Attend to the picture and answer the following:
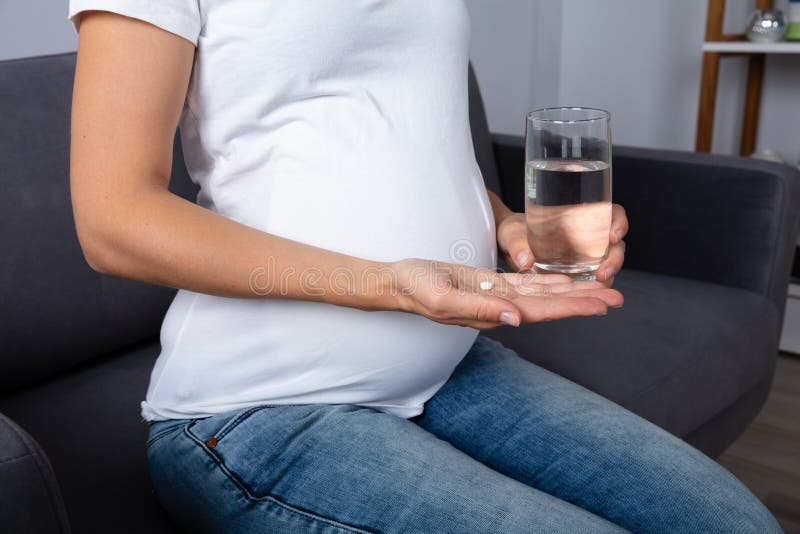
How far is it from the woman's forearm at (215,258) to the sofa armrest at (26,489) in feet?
0.53

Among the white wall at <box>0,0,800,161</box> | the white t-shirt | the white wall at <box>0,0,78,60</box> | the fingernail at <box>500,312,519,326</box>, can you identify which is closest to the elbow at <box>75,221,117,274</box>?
the white t-shirt

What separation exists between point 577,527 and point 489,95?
1.93m

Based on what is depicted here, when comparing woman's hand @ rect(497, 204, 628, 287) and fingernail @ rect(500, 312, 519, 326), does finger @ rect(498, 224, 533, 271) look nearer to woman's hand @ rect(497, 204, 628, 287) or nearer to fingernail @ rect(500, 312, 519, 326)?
woman's hand @ rect(497, 204, 628, 287)

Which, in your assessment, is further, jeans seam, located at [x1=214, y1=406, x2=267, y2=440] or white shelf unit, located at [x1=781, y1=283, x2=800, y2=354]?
white shelf unit, located at [x1=781, y1=283, x2=800, y2=354]

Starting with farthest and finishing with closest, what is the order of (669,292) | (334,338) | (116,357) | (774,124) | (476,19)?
(774,124)
(476,19)
(669,292)
(116,357)
(334,338)

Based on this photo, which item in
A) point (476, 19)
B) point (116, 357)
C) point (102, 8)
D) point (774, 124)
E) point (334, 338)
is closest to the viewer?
point (102, 8)

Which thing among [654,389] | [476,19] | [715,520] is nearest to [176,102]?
[715,520]

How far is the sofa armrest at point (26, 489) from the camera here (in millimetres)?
587

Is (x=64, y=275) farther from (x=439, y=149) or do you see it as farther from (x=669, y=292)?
(x=669, y=292)

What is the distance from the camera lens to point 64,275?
1.13 metres

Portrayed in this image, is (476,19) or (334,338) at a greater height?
(476,19)

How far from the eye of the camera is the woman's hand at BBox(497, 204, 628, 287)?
85 centimetres

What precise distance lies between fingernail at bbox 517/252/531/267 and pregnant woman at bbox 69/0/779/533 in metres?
0.04

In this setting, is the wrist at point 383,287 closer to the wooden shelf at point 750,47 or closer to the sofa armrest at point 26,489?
the sofa armrest at point 26,489
